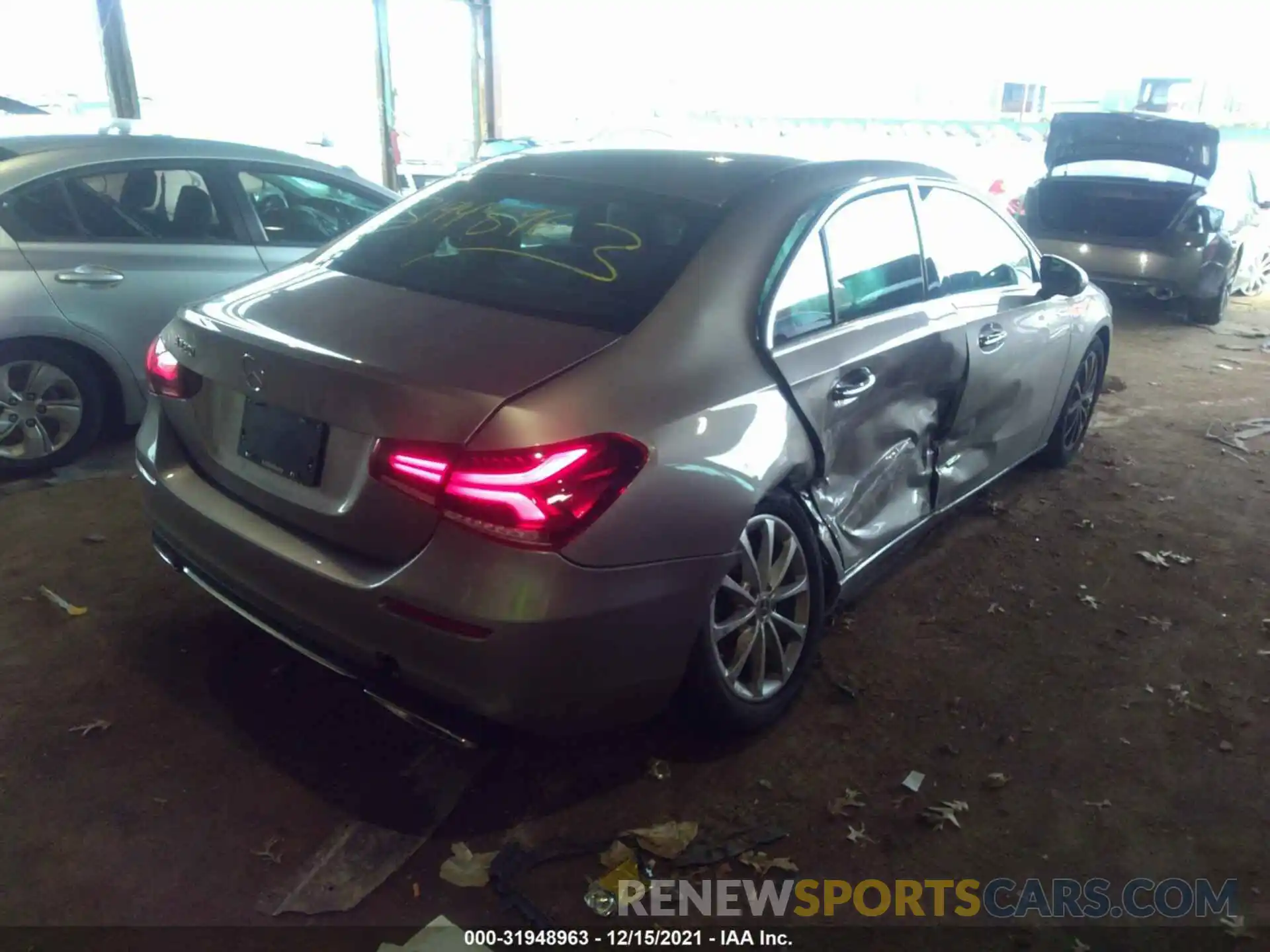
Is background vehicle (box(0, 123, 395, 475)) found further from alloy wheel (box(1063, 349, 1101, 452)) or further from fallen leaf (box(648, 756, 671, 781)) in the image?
alloy wheel (box(1063, 349, 1101, 452))

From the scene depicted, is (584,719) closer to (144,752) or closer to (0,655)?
(144,752)

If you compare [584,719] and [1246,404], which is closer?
[584,719]

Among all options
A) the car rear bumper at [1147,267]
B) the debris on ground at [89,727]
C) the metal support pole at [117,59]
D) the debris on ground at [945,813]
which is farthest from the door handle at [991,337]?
the metal support pole at [117,59]

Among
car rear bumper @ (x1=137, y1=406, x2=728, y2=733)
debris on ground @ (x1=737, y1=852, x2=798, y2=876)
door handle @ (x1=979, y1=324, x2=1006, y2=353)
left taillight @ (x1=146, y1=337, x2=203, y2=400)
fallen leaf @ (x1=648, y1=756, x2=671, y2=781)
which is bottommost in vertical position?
debris on ground @ (x1=737, y1=852, x2=798, y2=876)

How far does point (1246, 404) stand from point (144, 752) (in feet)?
21.0

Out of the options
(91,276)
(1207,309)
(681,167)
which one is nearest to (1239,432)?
(1207,309)

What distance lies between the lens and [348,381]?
6.96ft

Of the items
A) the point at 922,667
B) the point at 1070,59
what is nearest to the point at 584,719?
the point at 922,667

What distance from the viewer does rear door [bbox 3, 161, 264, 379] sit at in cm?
408

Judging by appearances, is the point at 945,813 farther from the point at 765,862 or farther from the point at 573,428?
the point at 573,428

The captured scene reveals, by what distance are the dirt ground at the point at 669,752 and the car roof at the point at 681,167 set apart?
147 cm

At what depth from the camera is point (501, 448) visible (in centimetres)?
A: 197

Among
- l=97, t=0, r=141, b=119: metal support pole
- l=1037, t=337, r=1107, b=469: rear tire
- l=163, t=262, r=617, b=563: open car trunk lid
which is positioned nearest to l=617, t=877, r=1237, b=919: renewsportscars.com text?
l=163, t=262, r=617, b=563: open car trunk lid

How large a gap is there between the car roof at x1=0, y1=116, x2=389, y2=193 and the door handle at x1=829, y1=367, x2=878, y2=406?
3195mm
